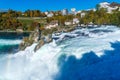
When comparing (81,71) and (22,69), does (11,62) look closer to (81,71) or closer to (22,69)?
(22,69)

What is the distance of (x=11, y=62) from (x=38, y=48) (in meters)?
1.57

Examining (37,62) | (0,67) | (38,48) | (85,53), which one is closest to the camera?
(85,53)

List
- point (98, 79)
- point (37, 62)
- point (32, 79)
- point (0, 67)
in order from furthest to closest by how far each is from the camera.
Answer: point (0, 67), point (37, 62), point (32, 79), point (98, 79)

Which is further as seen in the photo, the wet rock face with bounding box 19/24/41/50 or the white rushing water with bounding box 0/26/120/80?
the wet rock face with bounding box 19/24/41/50

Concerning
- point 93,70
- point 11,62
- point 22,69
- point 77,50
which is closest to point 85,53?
point 77,50

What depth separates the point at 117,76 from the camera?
40.4 ft

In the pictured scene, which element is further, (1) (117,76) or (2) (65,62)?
(2) (65,62)

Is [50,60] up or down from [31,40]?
up

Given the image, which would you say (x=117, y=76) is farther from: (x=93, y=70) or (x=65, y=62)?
(x=65, y=62)

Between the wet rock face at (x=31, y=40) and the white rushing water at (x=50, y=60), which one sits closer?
the white rushing water at (x=50, y=60)

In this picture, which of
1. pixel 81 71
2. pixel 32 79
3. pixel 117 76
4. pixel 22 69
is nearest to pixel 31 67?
pixel 22 69

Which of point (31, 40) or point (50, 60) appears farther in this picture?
point (31, 40)

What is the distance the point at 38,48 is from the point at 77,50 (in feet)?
11.7

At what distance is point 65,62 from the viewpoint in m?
13.8
